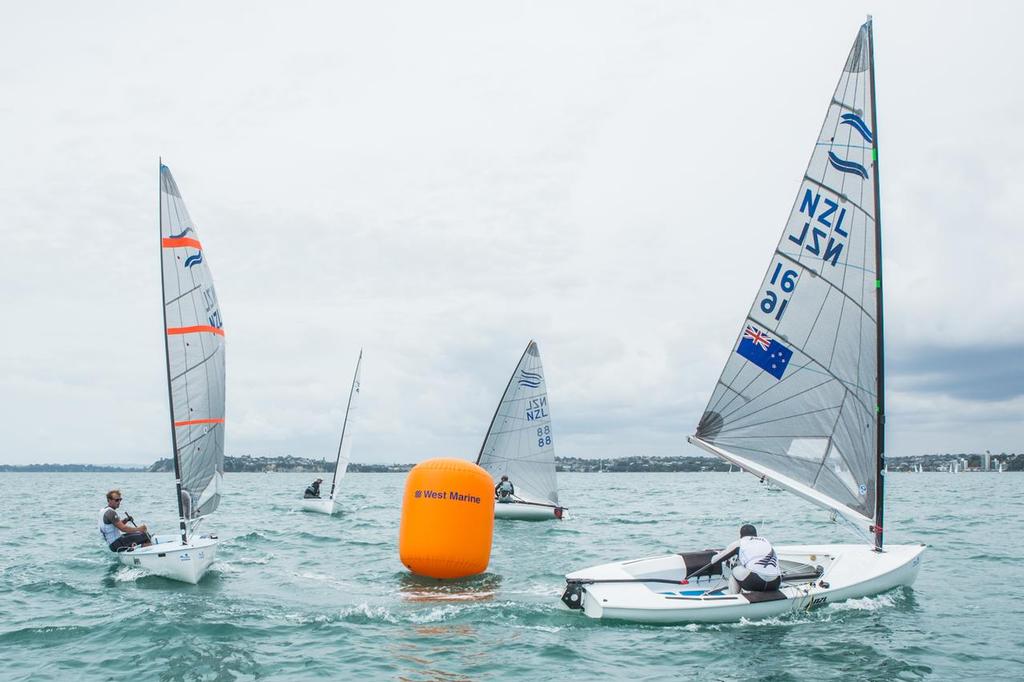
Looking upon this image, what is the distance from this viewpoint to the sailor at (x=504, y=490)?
29.5 m

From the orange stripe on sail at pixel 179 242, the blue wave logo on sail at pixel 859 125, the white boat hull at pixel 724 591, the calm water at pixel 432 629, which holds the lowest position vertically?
the calm water at pixel 432 629

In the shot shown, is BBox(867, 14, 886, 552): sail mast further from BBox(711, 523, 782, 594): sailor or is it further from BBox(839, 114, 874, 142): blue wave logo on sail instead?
BBox(711, 523, 782, 594): sailor

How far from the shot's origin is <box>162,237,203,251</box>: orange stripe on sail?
1666 centimetres

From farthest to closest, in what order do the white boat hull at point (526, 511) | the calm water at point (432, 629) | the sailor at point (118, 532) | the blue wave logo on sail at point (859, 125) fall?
1. the white boat hull at point (526, 511)
2. the sailor at point (118, 532)
3. the blue wave logo on sail at point (859, 125)
4. the calm water at point (432, 629)

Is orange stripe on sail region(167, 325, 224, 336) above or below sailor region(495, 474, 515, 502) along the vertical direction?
above

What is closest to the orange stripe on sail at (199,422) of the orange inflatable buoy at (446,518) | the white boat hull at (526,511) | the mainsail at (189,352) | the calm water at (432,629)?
the mainsail at (189,352)

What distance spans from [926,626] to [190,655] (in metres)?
10.8

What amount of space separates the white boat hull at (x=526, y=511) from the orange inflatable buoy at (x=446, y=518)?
14.4m

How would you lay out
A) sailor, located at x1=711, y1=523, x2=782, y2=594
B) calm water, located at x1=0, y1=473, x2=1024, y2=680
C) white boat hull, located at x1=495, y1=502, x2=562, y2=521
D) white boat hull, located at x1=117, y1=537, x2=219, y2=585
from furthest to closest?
white boat hull, located at x1=495, y1=502, x2=562, y2=521
white boat hull, located at x1=117, y1=537, x2=219, y2=585
sailor, located at x1=711, y1=523, x2=782, y2=594
calm water, located at x1=0, y1=473, x2=1024, y2=680

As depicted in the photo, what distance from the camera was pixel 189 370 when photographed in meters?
16.8

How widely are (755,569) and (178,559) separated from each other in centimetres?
1067

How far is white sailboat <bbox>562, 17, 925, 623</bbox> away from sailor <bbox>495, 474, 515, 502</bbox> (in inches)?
628

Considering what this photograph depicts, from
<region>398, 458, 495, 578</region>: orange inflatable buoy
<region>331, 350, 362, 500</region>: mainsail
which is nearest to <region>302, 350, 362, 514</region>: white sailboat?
<region>331, 350, 362, 500</region>: mainsail

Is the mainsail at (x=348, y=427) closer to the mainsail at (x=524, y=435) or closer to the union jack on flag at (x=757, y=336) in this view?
the mainsail at (x=524, y=435)
